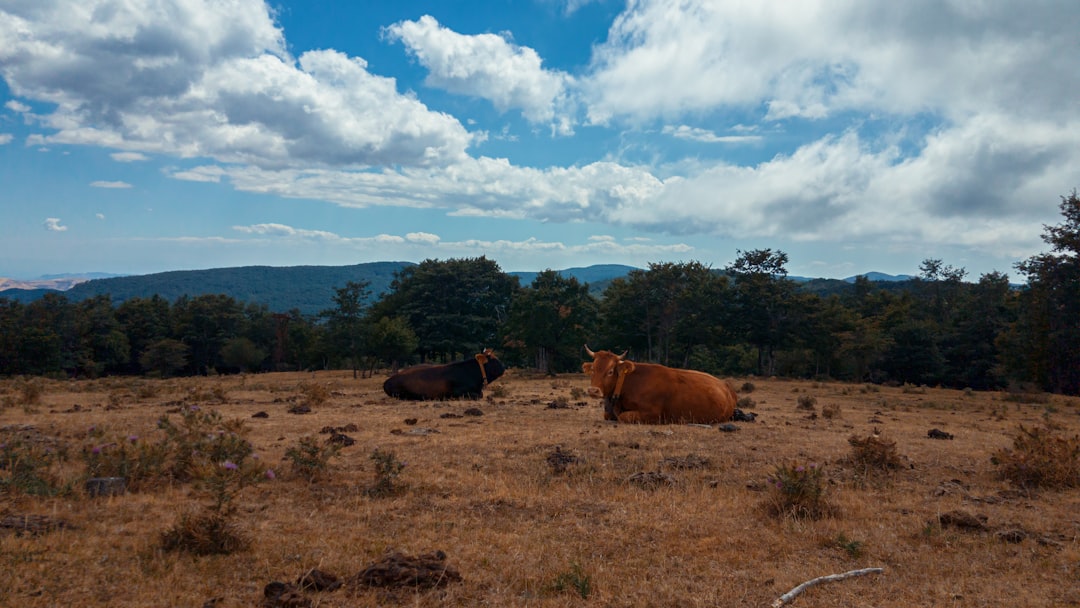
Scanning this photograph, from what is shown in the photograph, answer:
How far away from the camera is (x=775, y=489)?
7.20m

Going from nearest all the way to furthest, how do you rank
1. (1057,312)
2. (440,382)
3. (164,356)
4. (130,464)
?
(130,464)
(440,382)
(1057,312)
(164,356)

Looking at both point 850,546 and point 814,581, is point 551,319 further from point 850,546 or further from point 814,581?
point 814,581

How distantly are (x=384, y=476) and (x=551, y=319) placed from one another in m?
32.5

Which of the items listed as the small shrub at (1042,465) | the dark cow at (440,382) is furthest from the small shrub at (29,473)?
the small shrub at (1042,465)

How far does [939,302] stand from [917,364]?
1018 inches

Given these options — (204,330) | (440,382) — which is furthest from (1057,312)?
(204,330)

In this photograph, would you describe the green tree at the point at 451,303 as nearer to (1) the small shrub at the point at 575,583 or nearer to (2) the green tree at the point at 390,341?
(2) the green tree at the point at 390,341

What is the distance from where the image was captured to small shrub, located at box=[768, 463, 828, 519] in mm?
6719

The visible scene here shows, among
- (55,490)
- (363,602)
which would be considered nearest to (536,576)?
(363,602)

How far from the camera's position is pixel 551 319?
39.9 m

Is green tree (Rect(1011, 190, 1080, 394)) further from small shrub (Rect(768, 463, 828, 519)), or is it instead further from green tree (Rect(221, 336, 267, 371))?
green tree (Rect(221, 336, 267, 371))

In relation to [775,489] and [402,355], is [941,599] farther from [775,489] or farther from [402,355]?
[402,355]

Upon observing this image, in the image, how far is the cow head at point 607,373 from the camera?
1372 centimetres

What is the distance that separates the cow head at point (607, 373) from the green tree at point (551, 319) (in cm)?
2498
